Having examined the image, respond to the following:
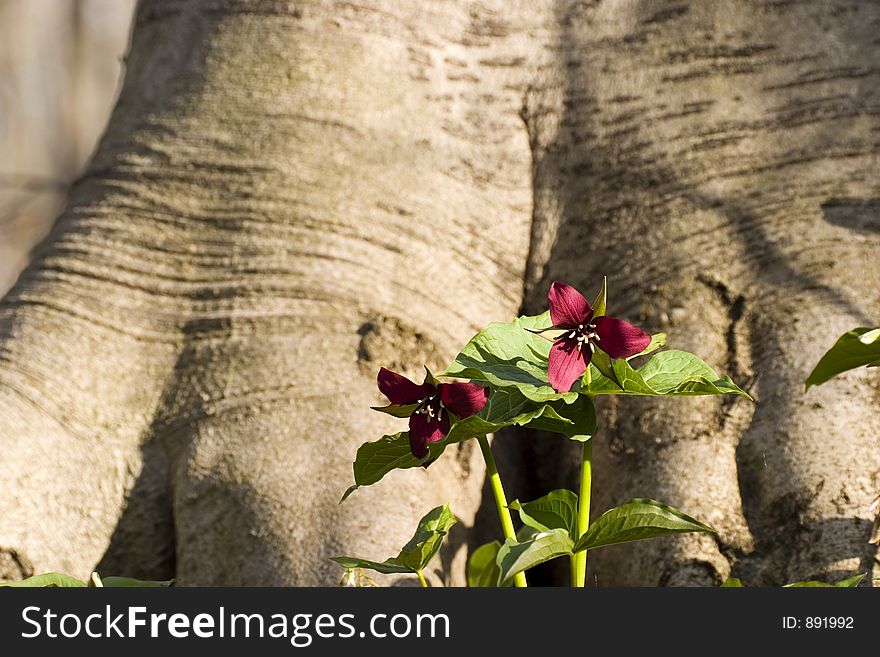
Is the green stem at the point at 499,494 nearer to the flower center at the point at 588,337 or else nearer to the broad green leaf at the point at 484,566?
the flower center at the point at 588,337

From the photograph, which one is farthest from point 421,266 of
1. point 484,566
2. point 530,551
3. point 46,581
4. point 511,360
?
point 530,551

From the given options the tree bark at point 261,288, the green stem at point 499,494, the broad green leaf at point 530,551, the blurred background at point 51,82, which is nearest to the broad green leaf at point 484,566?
the tree bark at point 261,288

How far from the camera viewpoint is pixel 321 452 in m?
2.37

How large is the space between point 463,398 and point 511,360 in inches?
4.6

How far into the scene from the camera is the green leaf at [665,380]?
1436 millimetres

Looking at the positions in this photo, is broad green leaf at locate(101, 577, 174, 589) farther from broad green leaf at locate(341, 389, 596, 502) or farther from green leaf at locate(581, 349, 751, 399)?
green leaf at locate(581, 349, 751, 399)

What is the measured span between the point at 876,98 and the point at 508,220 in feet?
3.39

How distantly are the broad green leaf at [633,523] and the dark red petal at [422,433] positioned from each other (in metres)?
0.26

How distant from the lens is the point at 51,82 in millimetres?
10992

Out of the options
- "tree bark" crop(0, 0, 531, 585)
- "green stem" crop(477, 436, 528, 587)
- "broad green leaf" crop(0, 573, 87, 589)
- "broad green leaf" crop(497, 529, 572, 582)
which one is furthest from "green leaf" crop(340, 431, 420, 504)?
"tree bark" crop(0, 0, 531, 585)

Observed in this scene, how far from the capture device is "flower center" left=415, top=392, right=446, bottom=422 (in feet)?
4.82
